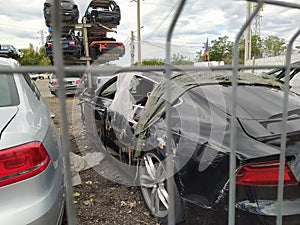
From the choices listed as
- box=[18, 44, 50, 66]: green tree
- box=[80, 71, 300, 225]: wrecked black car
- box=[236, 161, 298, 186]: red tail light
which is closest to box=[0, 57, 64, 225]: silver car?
box=[18, 44, 50, 66]: green tree

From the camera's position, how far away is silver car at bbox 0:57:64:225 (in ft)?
4.49

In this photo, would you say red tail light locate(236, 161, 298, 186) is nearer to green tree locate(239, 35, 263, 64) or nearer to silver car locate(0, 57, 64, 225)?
green tree locate(239, 35, 263, 64)

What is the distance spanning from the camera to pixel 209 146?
5.68 ft

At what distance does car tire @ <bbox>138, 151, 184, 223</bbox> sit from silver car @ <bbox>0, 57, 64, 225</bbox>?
3.01 feet

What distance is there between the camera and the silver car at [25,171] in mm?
1367

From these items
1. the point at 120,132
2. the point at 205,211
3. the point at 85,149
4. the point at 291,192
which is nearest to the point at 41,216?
the point at 205,211

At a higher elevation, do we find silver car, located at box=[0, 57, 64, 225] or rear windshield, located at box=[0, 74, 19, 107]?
rear windshield, located at box=[0, 74, 19, 107]

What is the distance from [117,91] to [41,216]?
7.53ft

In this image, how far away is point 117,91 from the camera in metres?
3.57

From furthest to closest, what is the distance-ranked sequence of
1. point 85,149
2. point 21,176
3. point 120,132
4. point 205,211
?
point 85,149, point 120,132, point 205,211, point 21,176

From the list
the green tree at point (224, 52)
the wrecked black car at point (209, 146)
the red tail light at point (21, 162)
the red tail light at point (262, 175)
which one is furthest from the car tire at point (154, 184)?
the red tail light at point (21, 162)

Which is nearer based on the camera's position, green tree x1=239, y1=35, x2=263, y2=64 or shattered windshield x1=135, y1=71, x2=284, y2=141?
green tree x1=239, y1=35, x2=263, y2=64

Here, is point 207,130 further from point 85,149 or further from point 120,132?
point 85,149

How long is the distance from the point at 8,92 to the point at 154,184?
1.46 metres
